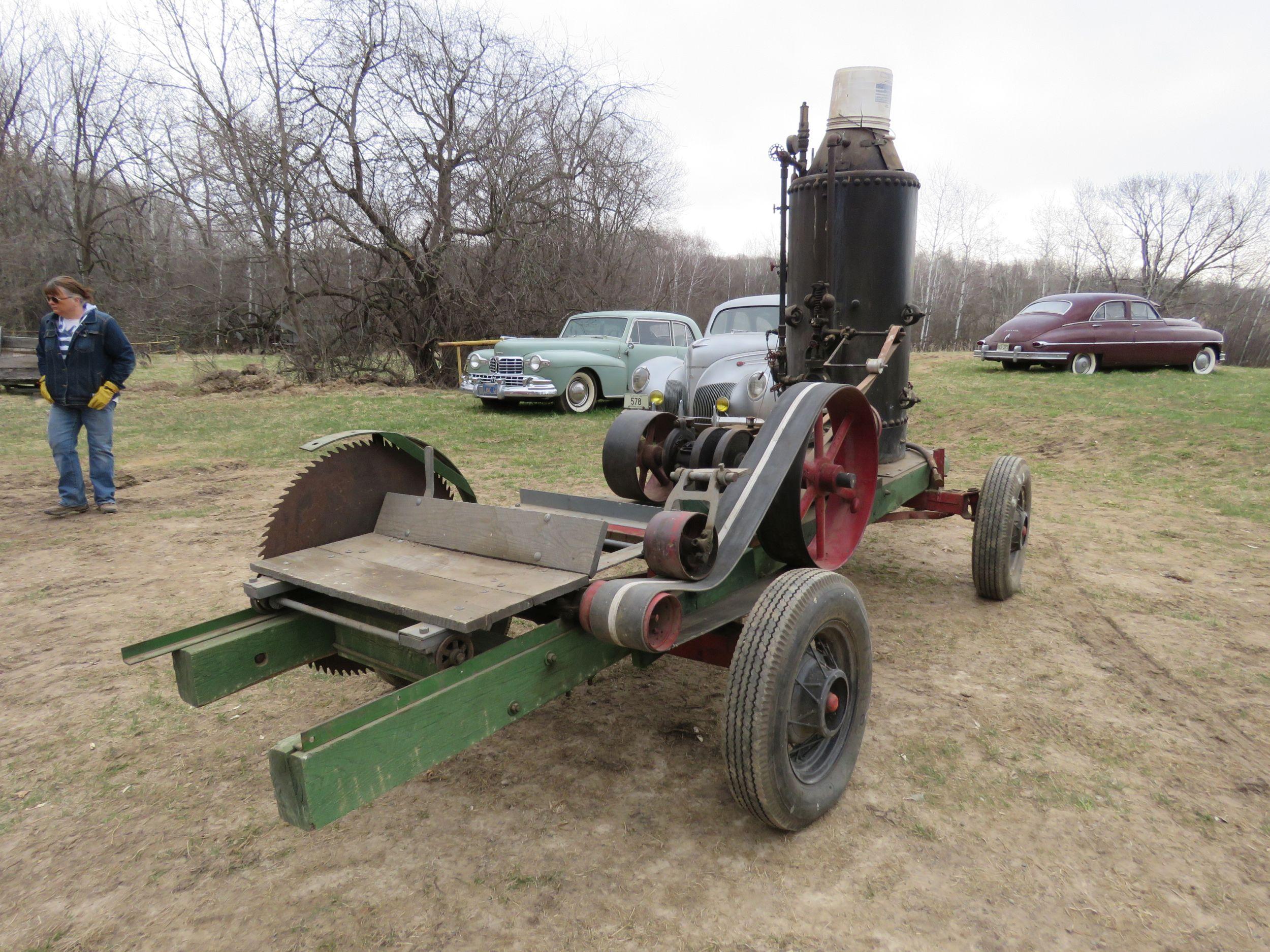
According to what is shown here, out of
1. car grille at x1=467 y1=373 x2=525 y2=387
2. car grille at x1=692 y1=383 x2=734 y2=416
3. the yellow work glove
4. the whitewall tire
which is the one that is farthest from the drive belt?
the whitewall tire

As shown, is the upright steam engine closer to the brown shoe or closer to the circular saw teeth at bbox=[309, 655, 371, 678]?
the circular saw teeth at bbox=[309, 655, 371, 678]

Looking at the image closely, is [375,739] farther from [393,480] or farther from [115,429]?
[115,429]

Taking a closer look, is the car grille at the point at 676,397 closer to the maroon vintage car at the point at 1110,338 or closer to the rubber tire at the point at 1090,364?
the maroon vintage car at the point at 1110,338

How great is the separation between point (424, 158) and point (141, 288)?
12187 mm

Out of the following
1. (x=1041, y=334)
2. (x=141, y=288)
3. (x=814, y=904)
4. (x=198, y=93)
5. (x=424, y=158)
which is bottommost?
(x=814, y=904)

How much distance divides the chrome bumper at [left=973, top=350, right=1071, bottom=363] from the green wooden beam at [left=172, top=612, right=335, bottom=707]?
565 inches

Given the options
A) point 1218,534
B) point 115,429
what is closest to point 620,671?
point 1218,534

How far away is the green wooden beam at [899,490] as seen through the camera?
12.1 feet

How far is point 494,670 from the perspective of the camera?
194cm

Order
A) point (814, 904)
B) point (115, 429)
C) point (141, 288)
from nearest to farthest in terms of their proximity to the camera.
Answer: point (814, 904) < point (115, 429) < point (141, 288)

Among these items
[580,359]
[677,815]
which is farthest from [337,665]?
[580,359]

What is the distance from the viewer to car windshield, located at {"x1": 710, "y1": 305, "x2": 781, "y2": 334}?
28.4 feet

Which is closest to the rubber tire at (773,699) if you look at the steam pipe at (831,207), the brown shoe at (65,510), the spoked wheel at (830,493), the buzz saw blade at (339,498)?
the spoked wheel at (830,493)

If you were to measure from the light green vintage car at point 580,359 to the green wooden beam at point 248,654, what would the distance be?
9855mm
